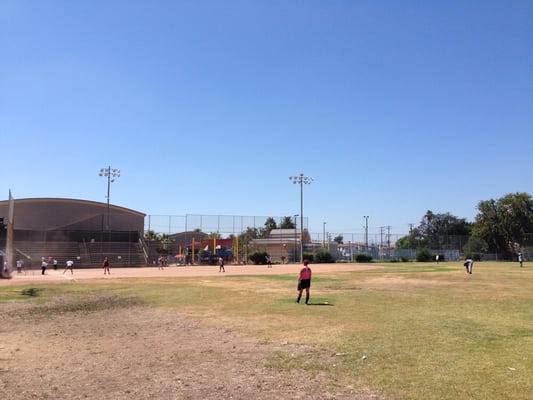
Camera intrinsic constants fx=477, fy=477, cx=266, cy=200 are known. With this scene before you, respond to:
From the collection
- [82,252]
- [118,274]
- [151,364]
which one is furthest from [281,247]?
[151,364]

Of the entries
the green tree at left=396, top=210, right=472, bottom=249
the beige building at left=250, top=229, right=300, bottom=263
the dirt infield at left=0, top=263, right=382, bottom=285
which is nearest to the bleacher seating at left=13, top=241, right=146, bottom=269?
the dirt infield at left=0, top=263, right=382, bottom=285

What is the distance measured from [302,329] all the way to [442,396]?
5999 mm

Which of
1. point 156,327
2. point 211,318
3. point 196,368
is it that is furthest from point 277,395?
point 211,318

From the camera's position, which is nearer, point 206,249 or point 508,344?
point 508,344

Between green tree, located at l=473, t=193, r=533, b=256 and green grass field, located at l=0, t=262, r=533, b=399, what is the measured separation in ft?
241

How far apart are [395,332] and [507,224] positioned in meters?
87.3

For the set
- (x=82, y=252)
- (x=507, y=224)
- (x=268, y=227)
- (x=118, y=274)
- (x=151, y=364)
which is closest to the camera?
(x=151, y=364)

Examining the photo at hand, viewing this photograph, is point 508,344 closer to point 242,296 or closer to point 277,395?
point 277,395

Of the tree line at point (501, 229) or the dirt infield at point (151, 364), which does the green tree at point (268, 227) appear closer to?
the tree line at point (501, 229)

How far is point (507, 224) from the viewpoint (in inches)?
3484

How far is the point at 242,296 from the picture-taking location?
21.7 metres

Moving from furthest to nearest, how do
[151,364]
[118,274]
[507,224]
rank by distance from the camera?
[507,224]
[118,274]
[151,364]

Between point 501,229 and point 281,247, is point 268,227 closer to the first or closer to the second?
point 281,247

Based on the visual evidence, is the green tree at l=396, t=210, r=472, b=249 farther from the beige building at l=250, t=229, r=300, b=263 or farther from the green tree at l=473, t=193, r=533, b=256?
the beige building at l=250, t=229, r=300, b=263
